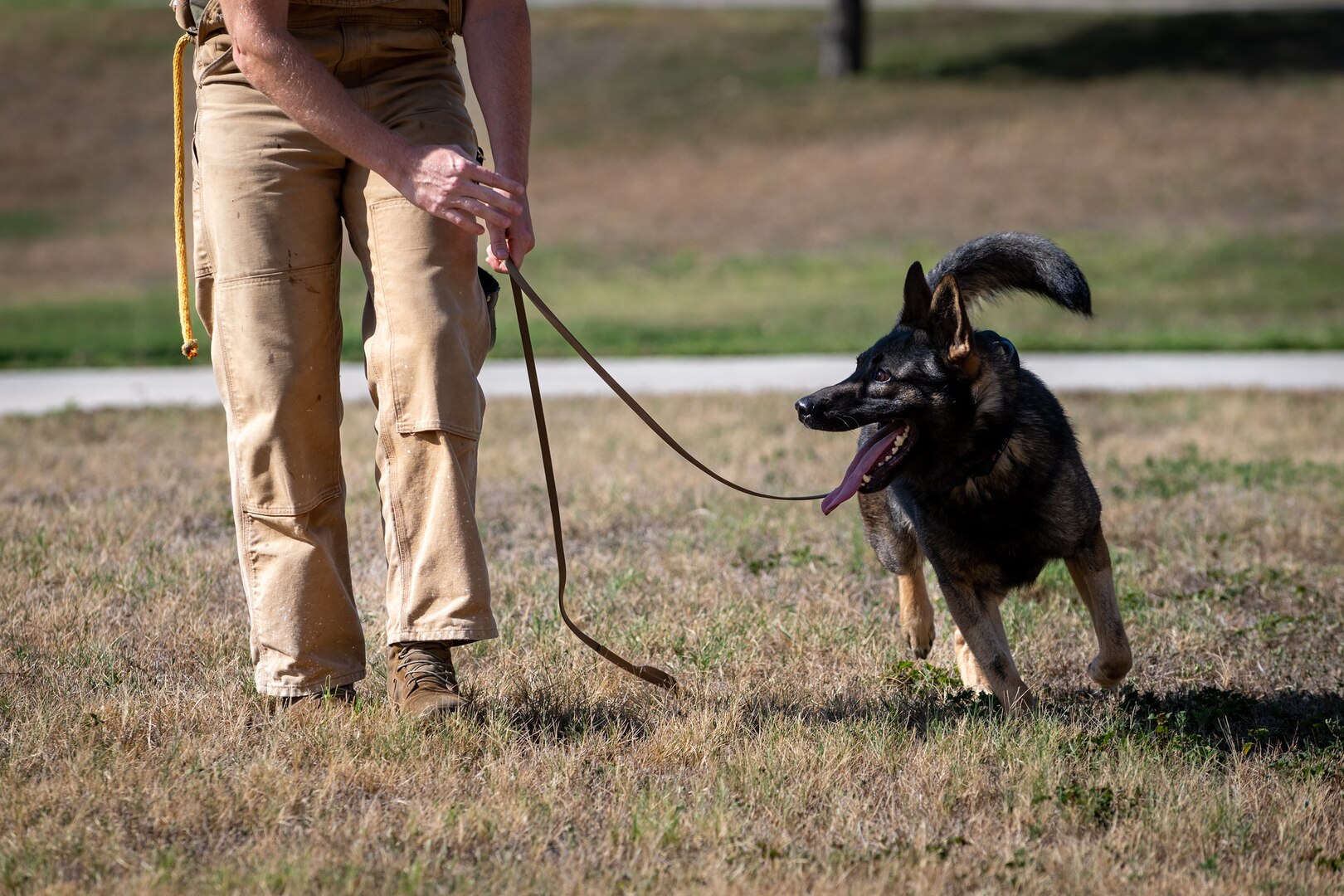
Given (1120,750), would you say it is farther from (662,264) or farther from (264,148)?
(662,264)

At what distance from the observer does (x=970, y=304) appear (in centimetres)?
437

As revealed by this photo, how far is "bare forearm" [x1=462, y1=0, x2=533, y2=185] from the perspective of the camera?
3576 mm

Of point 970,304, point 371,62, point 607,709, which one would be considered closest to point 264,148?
point 371,62

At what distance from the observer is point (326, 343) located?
11.5ft

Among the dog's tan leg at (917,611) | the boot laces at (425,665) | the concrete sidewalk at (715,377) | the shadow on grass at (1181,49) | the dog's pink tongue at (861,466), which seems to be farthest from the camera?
the shadow on grass at (1181,49)

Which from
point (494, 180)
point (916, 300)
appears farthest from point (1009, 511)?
point (494, 180)

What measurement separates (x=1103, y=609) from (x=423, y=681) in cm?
191

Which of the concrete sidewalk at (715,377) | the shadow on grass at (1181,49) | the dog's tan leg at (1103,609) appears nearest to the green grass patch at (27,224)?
the concrete sidewalk at (715,377)

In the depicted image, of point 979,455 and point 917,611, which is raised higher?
point 979,455

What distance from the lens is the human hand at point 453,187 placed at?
128 inches

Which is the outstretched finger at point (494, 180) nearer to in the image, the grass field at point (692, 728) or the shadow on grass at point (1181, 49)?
the grass field at point (692, 728)

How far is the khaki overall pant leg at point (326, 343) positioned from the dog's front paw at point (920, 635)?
161cm

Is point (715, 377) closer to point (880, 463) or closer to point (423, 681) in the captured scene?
point (880, 463)

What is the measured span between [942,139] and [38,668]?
22423 millimetres
